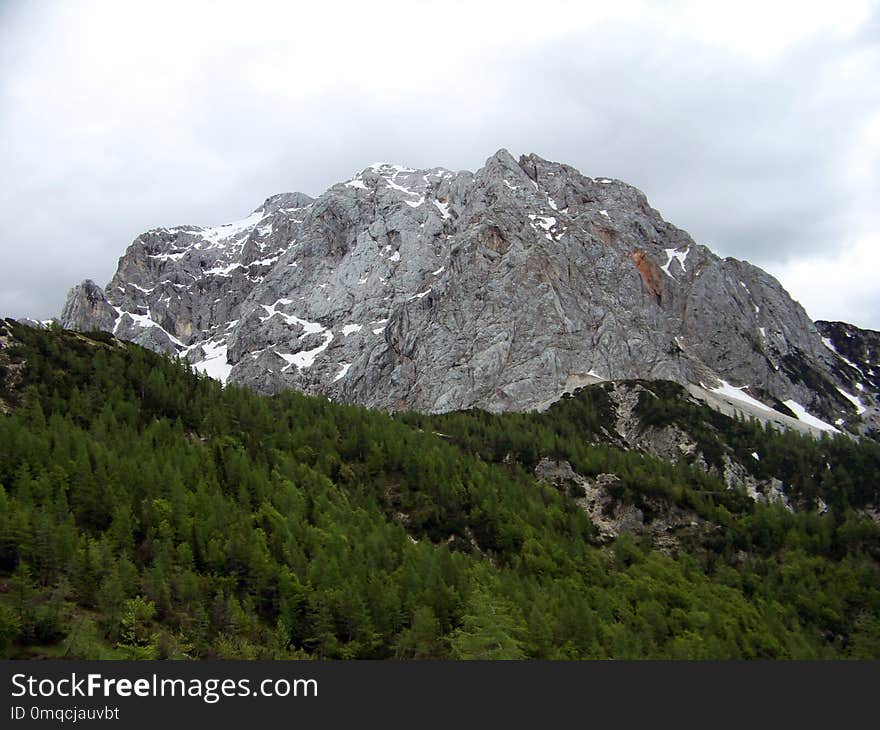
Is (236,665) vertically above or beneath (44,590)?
beneath

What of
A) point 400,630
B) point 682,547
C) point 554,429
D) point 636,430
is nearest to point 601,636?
point 400,630

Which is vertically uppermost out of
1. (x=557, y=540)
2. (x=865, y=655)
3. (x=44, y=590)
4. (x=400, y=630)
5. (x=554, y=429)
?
(x=554, y=429)

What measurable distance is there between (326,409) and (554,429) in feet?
160

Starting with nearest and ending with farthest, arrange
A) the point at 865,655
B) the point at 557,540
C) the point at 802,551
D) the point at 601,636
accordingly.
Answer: the point at 601,636, the point at 865,655, the point at 557,540, the point at 802,551

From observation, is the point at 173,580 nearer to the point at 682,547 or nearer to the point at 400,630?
the point at 400,630

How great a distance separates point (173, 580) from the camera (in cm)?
5928

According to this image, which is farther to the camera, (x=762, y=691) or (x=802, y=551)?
(x=802, y=551)

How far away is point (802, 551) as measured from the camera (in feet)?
360

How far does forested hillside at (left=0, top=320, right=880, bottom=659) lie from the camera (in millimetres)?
55375

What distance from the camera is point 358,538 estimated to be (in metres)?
81.5

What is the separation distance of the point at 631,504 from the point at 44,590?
8873 cm

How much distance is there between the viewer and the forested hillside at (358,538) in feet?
182

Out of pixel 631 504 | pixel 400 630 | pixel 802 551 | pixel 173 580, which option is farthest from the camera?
pixel 631 504

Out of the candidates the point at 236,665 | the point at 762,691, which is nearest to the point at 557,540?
the point at 762,691
